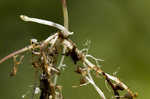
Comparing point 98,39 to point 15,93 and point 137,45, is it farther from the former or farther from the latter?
point 15,93

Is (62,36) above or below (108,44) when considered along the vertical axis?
below

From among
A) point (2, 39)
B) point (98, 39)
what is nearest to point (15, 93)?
point (2, 39)

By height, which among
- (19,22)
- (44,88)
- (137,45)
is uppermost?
(19,22)

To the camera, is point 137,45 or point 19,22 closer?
point 137,45

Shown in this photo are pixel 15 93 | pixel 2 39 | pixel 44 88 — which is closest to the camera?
pixel 44 88

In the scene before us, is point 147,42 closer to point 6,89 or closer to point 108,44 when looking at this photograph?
point 108,44

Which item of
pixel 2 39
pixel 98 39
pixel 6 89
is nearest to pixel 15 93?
pixel 6 89

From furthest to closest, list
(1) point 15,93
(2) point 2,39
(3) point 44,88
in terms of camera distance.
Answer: (2) point 2,39
(1) point 15,93
(3) point 44,88
